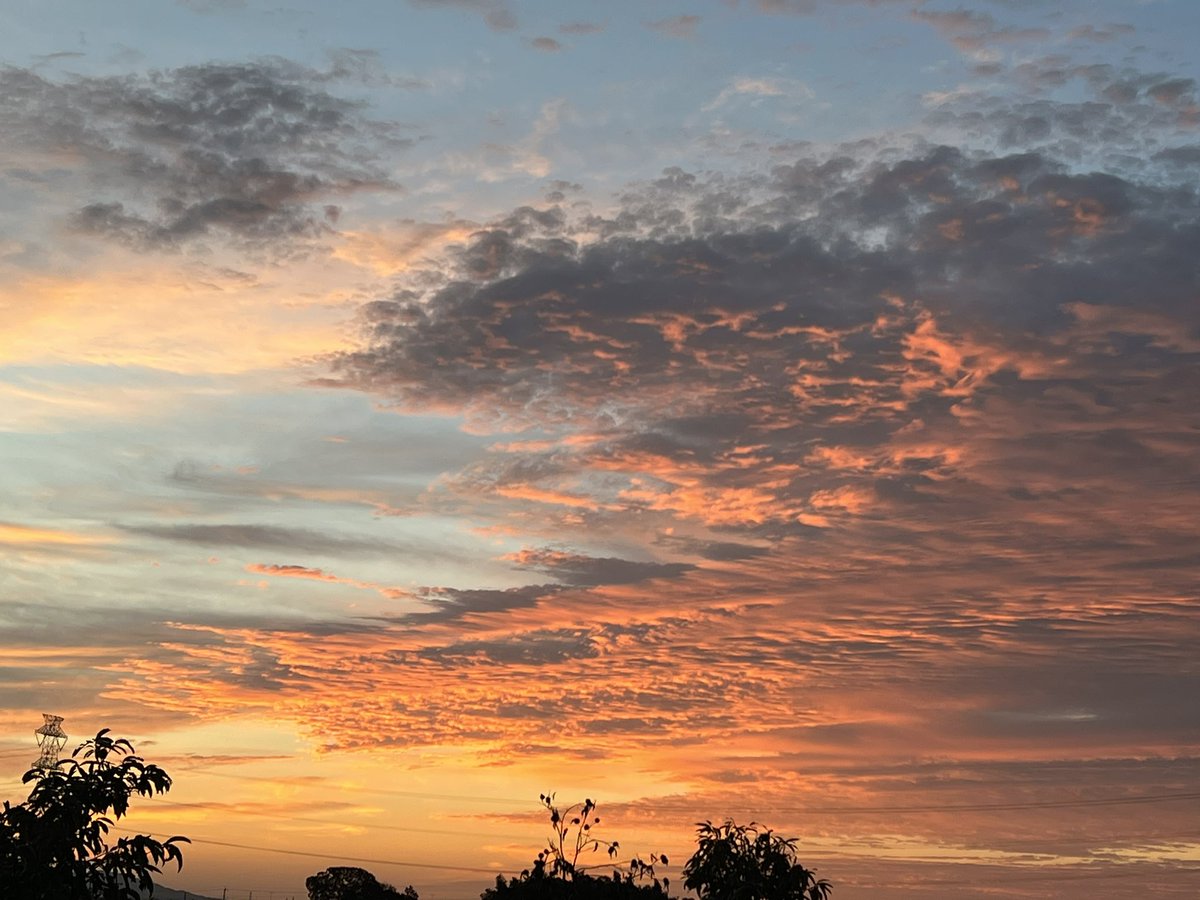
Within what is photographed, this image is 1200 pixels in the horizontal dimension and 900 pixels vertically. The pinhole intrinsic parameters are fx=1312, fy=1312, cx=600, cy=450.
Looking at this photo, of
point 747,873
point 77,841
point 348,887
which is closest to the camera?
point 77,841

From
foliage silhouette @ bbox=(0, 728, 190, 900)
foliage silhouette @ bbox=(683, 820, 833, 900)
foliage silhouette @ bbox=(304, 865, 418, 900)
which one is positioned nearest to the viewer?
foliage silhouette @ bbox=(0, 728, 190, 900)

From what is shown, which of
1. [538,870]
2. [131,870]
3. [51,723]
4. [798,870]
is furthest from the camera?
[51,723]

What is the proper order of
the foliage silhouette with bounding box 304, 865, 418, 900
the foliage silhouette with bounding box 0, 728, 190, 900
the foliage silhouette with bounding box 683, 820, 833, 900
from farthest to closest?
the foliage silhouette with bounding box 304, 865, 418, 900 < the foliage silhouette with bounding box 683, 820, 833, 900 < the foliage silhouette with bounding box 0, 728, 190, 900

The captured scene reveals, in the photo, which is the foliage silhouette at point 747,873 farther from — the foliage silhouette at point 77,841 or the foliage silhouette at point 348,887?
the foliage silhouette at point 348,887

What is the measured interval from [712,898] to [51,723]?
159 ft

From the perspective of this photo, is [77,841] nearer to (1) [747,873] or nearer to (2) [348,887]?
(1) [747,873]

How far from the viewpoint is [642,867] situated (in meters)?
63.1

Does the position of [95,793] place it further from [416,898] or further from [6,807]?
[416,898]

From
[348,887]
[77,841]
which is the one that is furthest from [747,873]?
[348,887]

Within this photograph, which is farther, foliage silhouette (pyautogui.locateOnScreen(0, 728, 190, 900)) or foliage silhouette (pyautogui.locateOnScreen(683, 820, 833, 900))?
foliage silhouette (pyautogui.locateOnScreen(683, 820, 833, 900))

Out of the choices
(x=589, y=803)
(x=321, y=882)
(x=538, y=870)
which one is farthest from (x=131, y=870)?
(x=321, y=882)

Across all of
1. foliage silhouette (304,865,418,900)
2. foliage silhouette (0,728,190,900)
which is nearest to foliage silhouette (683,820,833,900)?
foliage silhouette (0,728,190,900)

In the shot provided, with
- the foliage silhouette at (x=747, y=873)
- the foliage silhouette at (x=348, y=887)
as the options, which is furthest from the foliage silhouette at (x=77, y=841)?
the foliage silhouette at (x=348, y=887)

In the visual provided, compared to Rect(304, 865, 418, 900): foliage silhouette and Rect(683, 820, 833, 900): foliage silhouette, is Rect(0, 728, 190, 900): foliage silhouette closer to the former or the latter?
Rect(683, 820, 833, 900): foliage silhouette
